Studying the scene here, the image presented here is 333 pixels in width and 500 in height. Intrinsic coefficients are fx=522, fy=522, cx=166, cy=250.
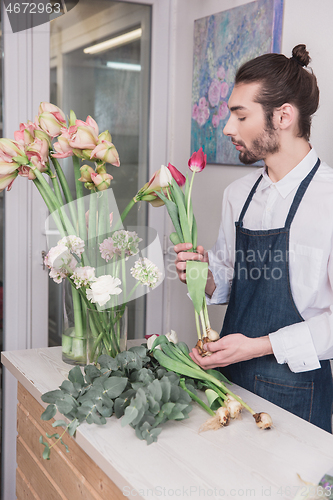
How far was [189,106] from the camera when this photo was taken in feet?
7.88

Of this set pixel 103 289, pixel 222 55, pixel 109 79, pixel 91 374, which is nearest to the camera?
pixel 91 374

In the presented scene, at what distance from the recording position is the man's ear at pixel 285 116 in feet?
4.70

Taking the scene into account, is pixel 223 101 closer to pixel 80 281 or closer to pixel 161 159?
pixel 161 159

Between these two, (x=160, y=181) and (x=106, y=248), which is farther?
(x=106, y=248)

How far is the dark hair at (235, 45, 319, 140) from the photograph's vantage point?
1.43m

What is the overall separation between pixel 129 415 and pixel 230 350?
13.2 inches

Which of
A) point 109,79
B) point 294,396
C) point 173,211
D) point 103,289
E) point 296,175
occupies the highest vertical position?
point 109,79

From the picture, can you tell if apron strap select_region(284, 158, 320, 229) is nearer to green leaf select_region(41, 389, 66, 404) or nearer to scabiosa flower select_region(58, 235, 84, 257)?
scabiosa flower select_region(58, 235, 84, 257)

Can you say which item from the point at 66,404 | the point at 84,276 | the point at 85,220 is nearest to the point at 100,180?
the point at 85,220

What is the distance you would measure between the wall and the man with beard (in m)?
0.20

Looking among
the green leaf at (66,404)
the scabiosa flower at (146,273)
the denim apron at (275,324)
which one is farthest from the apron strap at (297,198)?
the green leaf at (66,404)

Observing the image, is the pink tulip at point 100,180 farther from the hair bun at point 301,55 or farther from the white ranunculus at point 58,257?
the hair bun at point 301,55

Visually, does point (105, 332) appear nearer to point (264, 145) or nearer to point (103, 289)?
point (103, 289)

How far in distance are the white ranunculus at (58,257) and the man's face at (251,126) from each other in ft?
1.87
